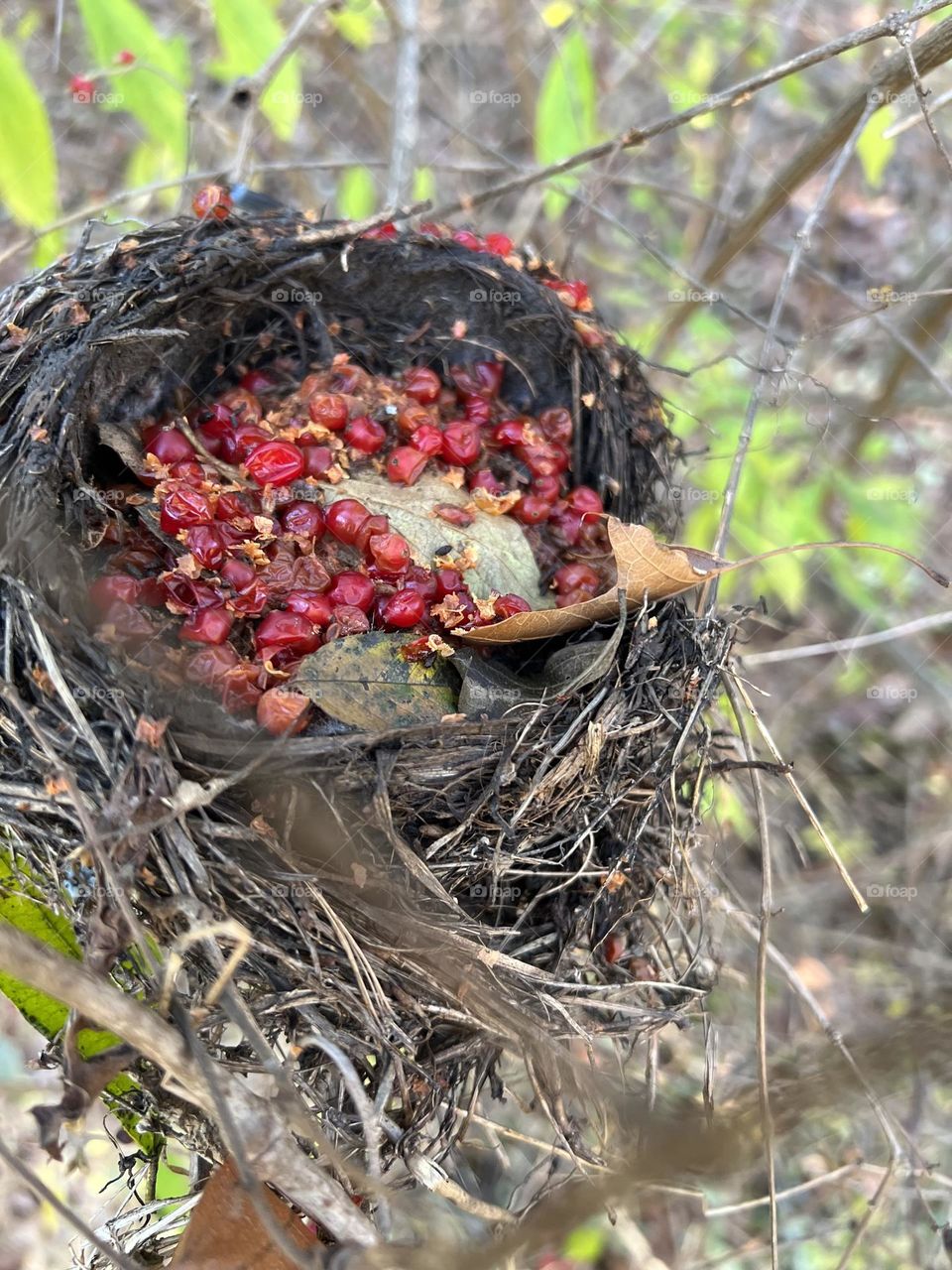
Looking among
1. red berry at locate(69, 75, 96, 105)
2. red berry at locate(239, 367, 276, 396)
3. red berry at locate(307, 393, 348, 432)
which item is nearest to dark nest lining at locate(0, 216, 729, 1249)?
red berry at locate(239, 367, 276, 396)

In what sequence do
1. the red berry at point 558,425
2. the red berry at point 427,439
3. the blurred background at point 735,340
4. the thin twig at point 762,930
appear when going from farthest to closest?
the blurred background at point 735,340 < the red berry at point 558,425 < the red berry at point 427,439 < the thin twig at point 762,930

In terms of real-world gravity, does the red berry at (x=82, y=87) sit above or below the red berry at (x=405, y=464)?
above

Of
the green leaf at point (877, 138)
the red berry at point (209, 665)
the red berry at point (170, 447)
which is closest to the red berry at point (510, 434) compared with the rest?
the red berry at point (170, 447)

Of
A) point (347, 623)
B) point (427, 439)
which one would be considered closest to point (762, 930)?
point (347, 623)

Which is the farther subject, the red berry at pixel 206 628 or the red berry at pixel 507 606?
the red berry at pixel 507 606

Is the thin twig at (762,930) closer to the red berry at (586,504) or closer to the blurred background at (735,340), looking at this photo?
the blurred background at (735,340)

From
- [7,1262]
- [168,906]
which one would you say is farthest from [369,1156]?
[7,1262]
